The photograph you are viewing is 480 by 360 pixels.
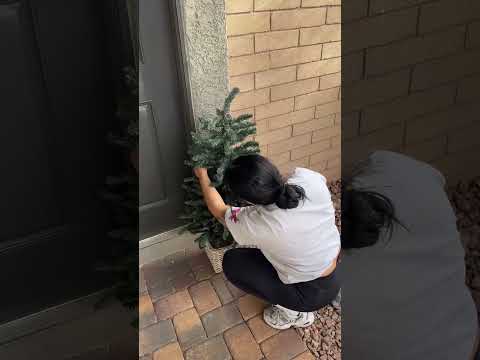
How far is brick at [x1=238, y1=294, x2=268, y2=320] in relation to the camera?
8.54 ft

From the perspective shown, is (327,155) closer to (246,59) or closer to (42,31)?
(246,59)

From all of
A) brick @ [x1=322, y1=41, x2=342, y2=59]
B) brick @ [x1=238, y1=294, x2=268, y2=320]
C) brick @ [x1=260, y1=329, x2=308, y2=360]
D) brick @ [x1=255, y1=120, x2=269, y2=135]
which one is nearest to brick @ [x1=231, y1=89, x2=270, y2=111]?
brick @ [x1=255, y1=120, x2=269, y2=135]

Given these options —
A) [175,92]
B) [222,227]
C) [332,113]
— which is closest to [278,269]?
[222,227]

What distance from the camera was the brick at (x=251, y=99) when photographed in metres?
2.75

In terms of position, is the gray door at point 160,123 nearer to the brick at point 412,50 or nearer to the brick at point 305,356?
the brick at point 305,356

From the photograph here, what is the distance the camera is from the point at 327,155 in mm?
3588

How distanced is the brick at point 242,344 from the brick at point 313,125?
155 cm

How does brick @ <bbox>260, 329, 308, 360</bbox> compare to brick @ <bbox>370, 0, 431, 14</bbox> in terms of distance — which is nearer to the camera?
brick @ <bbox>370, 0, 431, 14</bbox>

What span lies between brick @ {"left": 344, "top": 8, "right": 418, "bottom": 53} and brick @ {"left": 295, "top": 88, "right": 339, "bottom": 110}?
2793 mm

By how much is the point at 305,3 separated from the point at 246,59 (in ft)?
1.90

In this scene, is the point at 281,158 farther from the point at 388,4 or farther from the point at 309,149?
the point at 388,4

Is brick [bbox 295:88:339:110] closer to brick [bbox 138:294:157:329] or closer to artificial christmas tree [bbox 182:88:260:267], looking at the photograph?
artificial christmas tree [bbox 182:88:260:267]

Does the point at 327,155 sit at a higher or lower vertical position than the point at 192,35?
lower

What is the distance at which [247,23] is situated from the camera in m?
2.48
